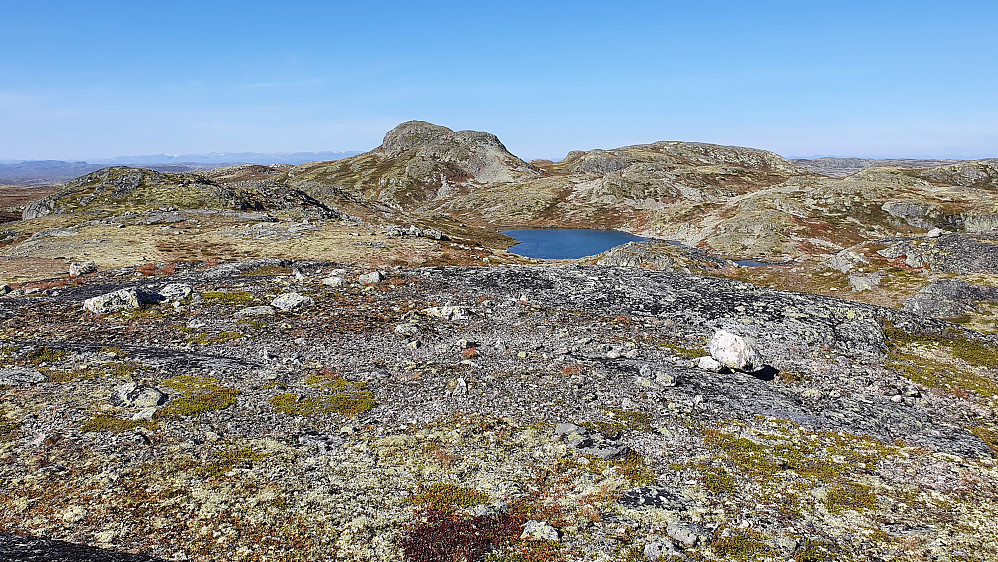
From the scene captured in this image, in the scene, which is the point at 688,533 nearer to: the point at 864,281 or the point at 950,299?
the point at 950,299

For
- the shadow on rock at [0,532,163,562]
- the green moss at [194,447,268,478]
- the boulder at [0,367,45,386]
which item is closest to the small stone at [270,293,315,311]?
the boulder at [0,367,45,386]

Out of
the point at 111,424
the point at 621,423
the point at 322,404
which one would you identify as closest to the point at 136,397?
the point at 111,424

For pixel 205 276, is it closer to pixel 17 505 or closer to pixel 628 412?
pixel 17 505

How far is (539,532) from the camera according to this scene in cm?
1322

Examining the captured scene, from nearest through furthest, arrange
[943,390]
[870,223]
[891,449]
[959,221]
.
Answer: [891,449], [943,390], [959,221], [870,223]

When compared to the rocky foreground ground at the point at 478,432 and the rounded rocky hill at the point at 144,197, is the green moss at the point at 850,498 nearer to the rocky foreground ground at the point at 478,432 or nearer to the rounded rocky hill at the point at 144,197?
the rocky foreground ground at the point at 478,432

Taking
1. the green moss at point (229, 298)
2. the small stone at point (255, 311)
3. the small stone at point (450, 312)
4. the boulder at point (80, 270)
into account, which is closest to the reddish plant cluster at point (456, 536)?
the small stone at point (450, 312)

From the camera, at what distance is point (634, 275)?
146 ft

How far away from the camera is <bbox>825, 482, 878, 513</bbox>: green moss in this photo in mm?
14787

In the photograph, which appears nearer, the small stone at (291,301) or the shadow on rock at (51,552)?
the shadow on rock at (51,552)

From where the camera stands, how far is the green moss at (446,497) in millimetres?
14523

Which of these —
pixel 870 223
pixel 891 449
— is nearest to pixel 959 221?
pixel 870 223

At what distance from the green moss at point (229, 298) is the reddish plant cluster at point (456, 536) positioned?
25.9 metres

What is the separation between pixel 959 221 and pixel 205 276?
205649mm
